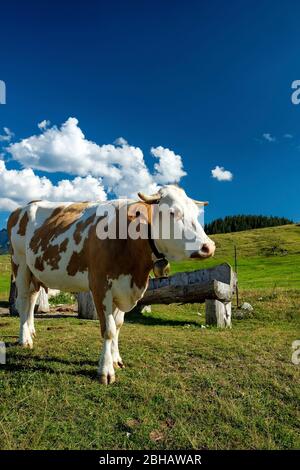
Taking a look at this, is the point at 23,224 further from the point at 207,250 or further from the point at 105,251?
the point at 207,250

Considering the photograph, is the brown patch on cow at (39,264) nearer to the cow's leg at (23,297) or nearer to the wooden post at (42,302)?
the cow's leg at (23,297)

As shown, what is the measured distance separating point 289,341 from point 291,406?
4.44 meters

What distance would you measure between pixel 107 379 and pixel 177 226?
270 cm

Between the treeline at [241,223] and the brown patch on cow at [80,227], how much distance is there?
140958 millimetres

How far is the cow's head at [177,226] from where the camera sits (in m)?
5.72

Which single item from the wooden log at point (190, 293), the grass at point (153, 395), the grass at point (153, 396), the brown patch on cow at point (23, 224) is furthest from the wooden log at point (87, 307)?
the brown patch on cow at point (23, 224)

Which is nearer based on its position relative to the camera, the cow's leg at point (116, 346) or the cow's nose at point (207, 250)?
the cow's nose at point (207, 250)

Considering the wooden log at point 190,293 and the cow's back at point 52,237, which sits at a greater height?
the cow's back at point 52,237

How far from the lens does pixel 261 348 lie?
28.1ft

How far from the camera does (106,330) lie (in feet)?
20.8

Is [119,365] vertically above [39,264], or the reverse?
[39,264]

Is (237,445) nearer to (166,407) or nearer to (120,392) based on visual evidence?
(166,407)

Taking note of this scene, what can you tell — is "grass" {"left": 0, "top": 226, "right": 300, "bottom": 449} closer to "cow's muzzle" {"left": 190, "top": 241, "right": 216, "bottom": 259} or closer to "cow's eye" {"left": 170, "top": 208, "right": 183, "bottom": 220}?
"cow's muzzle" {"left": 190, "top": 241, "right": 216, "bottom": 259}

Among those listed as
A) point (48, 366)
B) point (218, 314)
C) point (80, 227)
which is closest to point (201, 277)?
point (218, 314)
